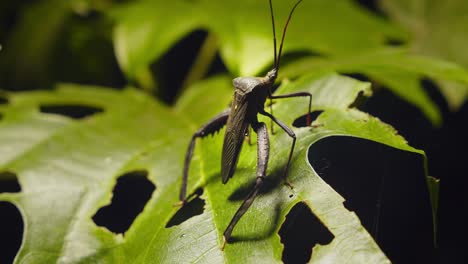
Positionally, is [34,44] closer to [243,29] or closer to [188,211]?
[243,29]

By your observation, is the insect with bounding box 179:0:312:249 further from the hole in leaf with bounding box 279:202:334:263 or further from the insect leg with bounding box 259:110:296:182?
the hole in leaf with bounding box 279:202:334:263

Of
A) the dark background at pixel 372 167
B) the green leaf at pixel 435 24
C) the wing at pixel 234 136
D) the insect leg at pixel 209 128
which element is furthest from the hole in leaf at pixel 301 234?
the green leaf at pixel 435 24

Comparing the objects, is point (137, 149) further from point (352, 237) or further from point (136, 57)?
point (352, 237)

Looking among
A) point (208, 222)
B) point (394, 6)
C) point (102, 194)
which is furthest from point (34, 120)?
point (394, 6)

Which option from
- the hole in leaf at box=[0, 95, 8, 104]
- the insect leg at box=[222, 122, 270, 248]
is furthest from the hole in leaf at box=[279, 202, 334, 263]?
the hole in leaf at box=[0, 95, 8, 104]

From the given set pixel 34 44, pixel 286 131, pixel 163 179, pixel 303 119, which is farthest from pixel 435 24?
pixel 34 44

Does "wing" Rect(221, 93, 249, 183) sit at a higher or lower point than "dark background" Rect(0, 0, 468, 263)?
higher
